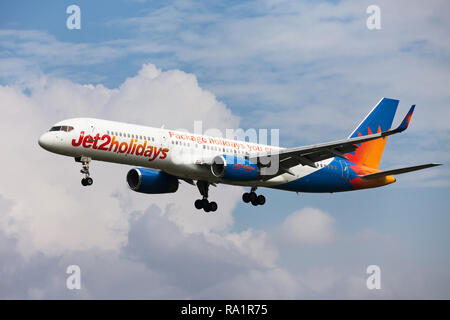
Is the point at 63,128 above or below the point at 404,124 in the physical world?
above

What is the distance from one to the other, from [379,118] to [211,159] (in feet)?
59.2

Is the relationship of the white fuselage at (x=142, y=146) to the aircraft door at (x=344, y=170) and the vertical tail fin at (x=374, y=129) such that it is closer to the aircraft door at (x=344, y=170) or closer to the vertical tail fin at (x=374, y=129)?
the aircraft door at (x=344, y=170)

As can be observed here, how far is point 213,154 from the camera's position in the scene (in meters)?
51.5

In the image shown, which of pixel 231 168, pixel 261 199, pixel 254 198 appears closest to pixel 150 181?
pixel 231 168

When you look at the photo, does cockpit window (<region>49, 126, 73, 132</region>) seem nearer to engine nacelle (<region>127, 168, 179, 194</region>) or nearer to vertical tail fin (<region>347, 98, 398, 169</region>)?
engine nacelle (<region>127, 168, 179, 194</region>)

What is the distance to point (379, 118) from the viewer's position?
62.7m

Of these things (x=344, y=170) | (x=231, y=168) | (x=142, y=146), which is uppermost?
(x=344, y=170)

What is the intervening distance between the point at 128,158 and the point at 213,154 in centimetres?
601

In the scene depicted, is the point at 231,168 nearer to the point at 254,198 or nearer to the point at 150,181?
the point at 254,198

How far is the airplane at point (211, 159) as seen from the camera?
47.3m
